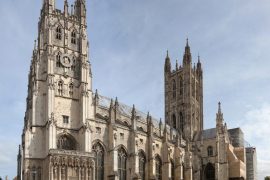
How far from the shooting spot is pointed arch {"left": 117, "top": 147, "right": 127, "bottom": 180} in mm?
74219

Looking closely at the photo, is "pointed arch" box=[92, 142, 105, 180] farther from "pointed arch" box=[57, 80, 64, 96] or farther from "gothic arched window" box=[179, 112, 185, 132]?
"gothic arched window" box=[179, 112, 185, 132]

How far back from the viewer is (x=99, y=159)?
7131 centimetres

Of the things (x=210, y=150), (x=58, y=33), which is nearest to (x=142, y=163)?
(x=58, y=33)

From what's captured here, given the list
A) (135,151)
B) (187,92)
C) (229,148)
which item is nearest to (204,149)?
(229,148)

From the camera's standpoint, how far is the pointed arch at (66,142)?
67.3 meters

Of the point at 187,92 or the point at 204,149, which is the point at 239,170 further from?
the point at 187,92

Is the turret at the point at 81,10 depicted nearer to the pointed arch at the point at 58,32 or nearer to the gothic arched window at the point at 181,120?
the pointed arch at the point at 58,32

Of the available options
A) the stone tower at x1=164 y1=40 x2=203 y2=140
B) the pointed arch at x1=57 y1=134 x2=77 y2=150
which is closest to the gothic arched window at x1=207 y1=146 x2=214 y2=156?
the stone tower at x1=164 y1=40 x2=203 y2=140

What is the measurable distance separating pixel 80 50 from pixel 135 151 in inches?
765

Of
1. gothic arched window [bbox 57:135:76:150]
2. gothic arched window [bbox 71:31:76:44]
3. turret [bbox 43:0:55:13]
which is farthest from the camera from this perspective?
gothic arched window [bbox 71:31:76:44]

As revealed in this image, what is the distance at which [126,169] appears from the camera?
75375 millimetres

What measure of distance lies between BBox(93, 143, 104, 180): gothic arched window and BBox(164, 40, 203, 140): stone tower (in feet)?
140

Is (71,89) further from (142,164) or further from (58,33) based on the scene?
(142,164)

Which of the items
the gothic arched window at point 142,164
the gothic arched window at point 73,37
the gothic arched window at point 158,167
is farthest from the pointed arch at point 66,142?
the gothic arched window at point 158,167
